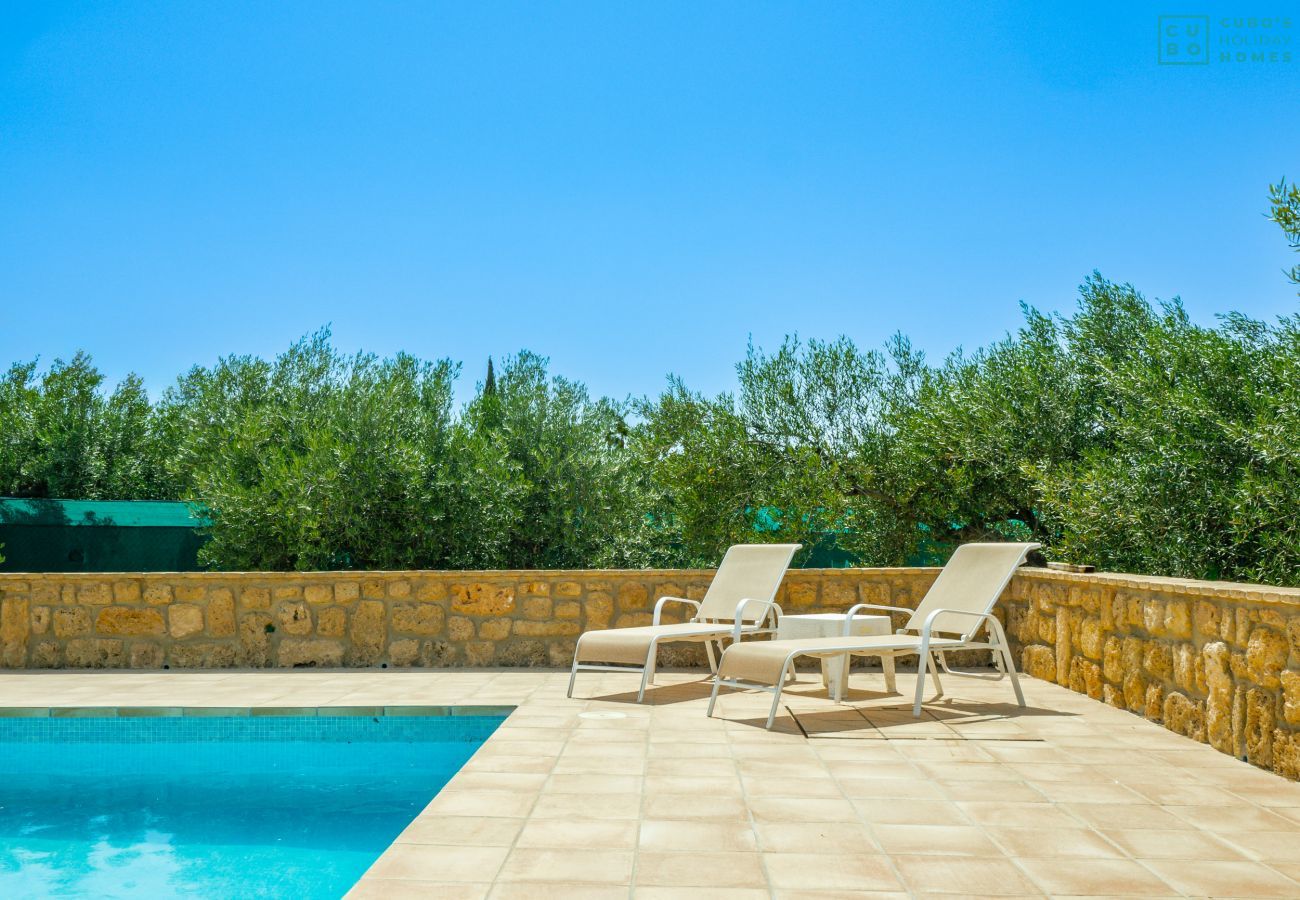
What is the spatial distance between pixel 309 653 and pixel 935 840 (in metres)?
5.85

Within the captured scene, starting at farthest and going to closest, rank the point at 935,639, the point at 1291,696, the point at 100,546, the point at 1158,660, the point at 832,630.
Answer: the point at 100,546 → the point at 832,630 → the point at 935,639 → the point at 1158,660 → the point at 1291,696

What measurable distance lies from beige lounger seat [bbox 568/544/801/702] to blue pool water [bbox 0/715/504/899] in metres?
0.72

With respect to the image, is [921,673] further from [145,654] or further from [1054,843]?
[145,654]

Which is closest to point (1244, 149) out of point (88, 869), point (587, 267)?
point (587, 267)

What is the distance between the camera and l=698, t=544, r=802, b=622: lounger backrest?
677cm

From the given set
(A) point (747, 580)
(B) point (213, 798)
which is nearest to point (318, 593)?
(A) point (747, 580)

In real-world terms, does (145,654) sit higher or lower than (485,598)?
lower

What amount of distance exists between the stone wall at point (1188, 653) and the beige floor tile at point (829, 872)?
2099mm

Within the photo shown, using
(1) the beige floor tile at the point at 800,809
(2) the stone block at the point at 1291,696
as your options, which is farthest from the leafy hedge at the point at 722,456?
(1) the beige floor tile at the point at 800,809

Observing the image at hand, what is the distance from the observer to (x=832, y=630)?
6402 millimetres

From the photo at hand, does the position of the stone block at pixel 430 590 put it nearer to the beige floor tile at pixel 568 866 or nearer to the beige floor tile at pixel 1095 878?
the beige floor tile at pixel 568 866

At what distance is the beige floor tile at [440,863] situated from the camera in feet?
9.07

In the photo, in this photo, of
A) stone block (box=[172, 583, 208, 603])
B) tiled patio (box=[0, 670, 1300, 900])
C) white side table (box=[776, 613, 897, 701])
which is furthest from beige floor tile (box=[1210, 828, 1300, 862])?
stone block (box=[172, 583, 208, 603])

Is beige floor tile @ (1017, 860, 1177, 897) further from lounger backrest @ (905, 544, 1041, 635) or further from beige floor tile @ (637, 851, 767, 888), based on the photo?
lounger backrest @ (905, 544, 1041, 635)
